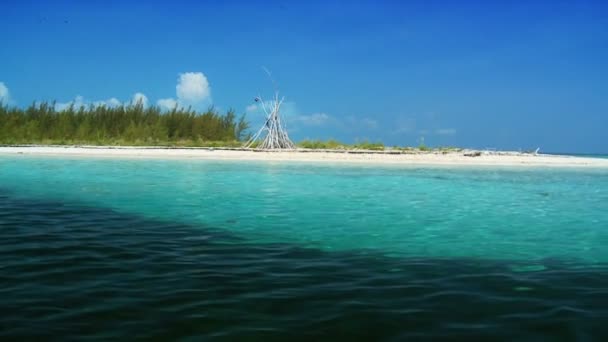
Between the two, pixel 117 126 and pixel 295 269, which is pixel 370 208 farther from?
pixel 117 126

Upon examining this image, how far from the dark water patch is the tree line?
25537mm

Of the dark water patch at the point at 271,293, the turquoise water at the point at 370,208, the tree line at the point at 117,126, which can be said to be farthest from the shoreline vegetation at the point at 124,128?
the dark water patch at the point at 271,293

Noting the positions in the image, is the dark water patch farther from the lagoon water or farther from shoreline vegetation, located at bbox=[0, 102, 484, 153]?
shoreline vegetation, located at bbox=[0, 102, 484, 153]

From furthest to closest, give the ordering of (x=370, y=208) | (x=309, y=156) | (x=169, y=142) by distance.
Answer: (x=169, y=142), (x=309, y=156), (x=370, y=208)

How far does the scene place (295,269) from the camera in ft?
13.5

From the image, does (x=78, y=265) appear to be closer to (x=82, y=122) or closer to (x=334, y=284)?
(x=334, y=284)

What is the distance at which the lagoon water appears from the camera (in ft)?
9.30

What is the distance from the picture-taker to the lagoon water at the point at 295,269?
283cm

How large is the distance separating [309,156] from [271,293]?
20702 millimetres

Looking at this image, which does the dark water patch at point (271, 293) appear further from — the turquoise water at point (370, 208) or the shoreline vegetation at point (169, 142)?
the shoreline vegetation at point (169, 142)

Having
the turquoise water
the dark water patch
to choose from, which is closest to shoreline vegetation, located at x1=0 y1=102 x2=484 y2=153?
the turquoise water

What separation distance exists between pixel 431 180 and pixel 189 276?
11.5m

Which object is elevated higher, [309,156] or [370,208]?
[309,156]

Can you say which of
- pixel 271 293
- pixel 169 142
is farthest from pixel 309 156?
pixel 271 293
